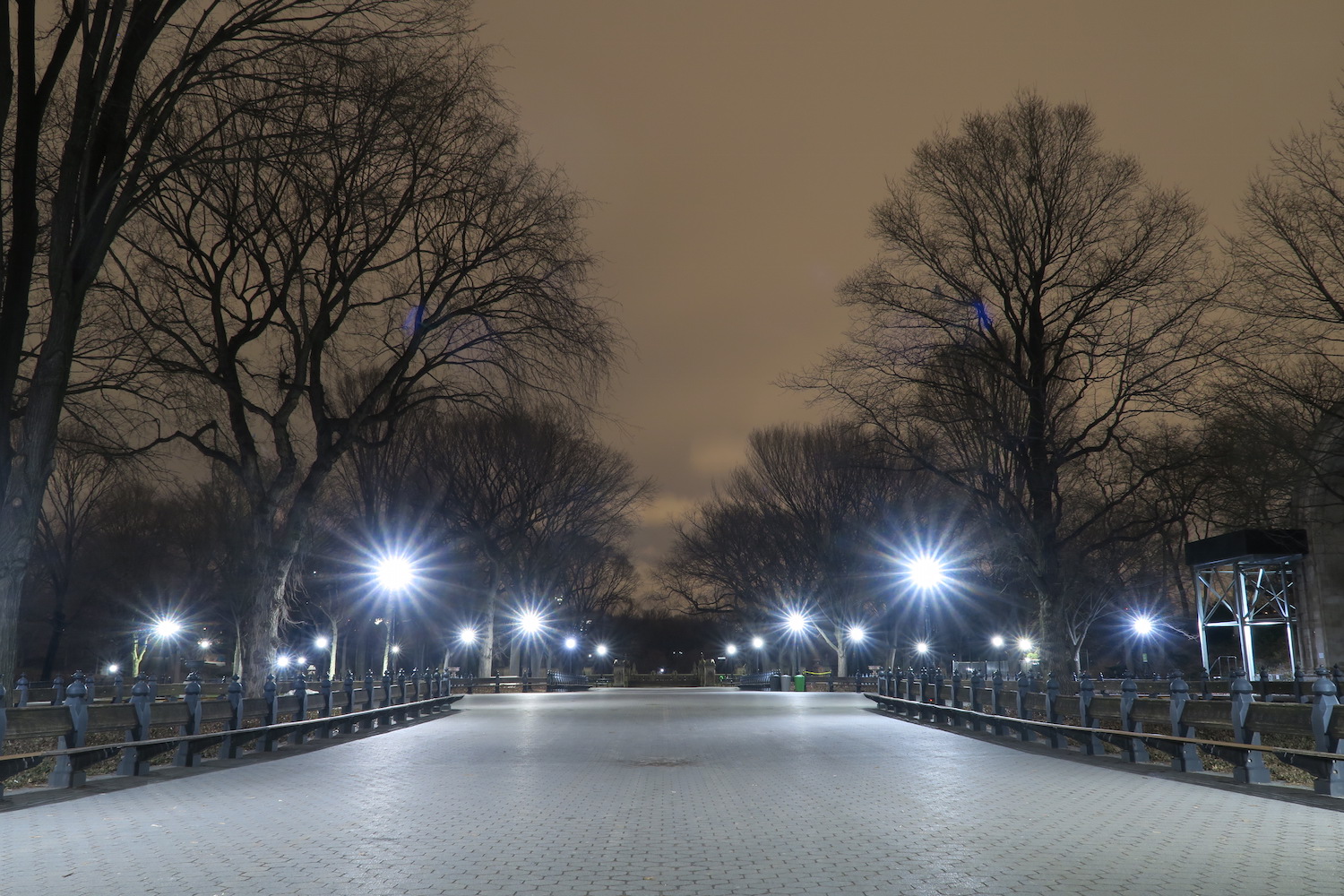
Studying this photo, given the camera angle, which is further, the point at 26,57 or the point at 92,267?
the point at 92,267

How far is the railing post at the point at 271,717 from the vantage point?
16234 millimetres

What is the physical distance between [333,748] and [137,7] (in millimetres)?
11307

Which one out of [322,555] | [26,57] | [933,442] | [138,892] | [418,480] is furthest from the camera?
[322,555]

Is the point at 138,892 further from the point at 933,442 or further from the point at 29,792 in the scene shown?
the point at 933,442

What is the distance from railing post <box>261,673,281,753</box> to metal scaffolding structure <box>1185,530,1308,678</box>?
982 inches

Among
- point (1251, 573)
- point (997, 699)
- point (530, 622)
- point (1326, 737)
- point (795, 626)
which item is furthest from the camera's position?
point (795, 626)

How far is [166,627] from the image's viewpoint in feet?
191

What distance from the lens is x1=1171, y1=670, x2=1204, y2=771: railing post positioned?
12336 mm

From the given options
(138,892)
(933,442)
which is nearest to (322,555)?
(933,442)

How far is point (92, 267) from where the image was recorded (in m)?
13.4

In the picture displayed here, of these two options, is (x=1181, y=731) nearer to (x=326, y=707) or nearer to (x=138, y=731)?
(x=138, y=731)

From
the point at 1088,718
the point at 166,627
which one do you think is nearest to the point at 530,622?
the point at 166,627

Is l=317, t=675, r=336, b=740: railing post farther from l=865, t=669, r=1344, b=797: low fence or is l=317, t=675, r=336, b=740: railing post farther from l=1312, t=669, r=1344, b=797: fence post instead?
l=1312, t=669, r=1344, b=797: fence post

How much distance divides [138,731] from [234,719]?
241 centimetres
